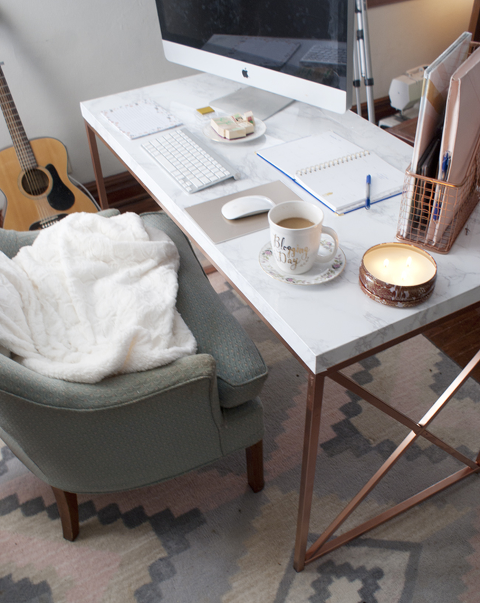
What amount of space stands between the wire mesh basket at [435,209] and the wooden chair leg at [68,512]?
0.91 meters

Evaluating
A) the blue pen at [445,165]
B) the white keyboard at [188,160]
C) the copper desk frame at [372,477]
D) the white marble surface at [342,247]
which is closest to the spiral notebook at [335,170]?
the white marble surface at [342,247]

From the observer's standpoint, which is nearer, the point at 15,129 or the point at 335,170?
the point at 335,170

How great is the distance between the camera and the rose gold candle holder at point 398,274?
802mm

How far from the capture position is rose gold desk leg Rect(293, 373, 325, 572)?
831 millimetres

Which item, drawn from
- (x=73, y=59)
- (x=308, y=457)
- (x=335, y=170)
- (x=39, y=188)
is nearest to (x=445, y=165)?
(x=335, y=170)

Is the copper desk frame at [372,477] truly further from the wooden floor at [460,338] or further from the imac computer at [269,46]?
the imac computer at [269,46]

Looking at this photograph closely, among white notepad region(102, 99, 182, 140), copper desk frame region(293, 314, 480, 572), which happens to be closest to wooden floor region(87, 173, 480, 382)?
copper desk frame region(293, 314, 480, 572)

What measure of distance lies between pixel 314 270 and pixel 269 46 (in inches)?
27.7

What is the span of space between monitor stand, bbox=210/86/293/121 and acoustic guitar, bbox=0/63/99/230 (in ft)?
2.44

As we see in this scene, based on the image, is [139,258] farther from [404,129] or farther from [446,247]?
[404,129]

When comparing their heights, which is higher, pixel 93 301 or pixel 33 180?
pixel 93 301

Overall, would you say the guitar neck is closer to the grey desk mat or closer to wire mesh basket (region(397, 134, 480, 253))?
the grey desk mat

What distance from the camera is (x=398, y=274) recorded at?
2.82 ft

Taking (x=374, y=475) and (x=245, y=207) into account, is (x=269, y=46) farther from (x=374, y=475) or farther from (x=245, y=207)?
(x=374, y=475)
